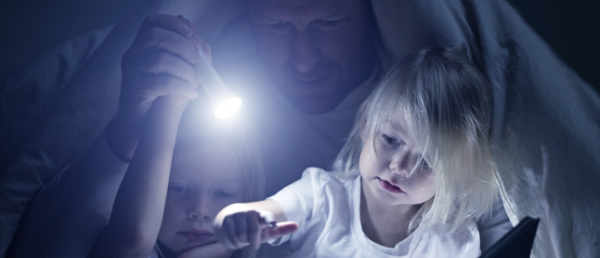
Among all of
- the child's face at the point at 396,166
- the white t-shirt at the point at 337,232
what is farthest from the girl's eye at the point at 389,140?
the white t-shirt at the point at 337,232

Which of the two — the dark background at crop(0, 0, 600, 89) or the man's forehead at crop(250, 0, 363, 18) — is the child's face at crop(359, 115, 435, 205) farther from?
the dark background at crop(0, 0, 600, 89)

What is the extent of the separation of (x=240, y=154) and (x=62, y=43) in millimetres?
308

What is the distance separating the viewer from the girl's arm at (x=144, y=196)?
581mm

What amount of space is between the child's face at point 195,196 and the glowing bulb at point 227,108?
0.14 ft

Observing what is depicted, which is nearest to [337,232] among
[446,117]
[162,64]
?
[446,117]

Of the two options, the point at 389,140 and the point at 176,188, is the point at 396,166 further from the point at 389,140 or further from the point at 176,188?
the point at 176,188

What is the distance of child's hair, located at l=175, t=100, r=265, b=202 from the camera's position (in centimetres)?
65

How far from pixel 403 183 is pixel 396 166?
26 millimetres

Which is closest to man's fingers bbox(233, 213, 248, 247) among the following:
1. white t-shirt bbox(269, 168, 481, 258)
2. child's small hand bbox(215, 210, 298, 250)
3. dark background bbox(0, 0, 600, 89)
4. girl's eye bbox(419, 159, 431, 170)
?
child's small hand bbox(215, 210, 298, 250)

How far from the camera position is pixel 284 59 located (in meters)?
0.74

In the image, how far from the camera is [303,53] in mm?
719

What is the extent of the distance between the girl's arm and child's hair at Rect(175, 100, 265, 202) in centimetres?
4

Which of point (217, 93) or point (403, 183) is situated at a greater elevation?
point (217, 93)

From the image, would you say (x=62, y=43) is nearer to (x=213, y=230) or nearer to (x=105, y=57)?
(x=105, y=57)
